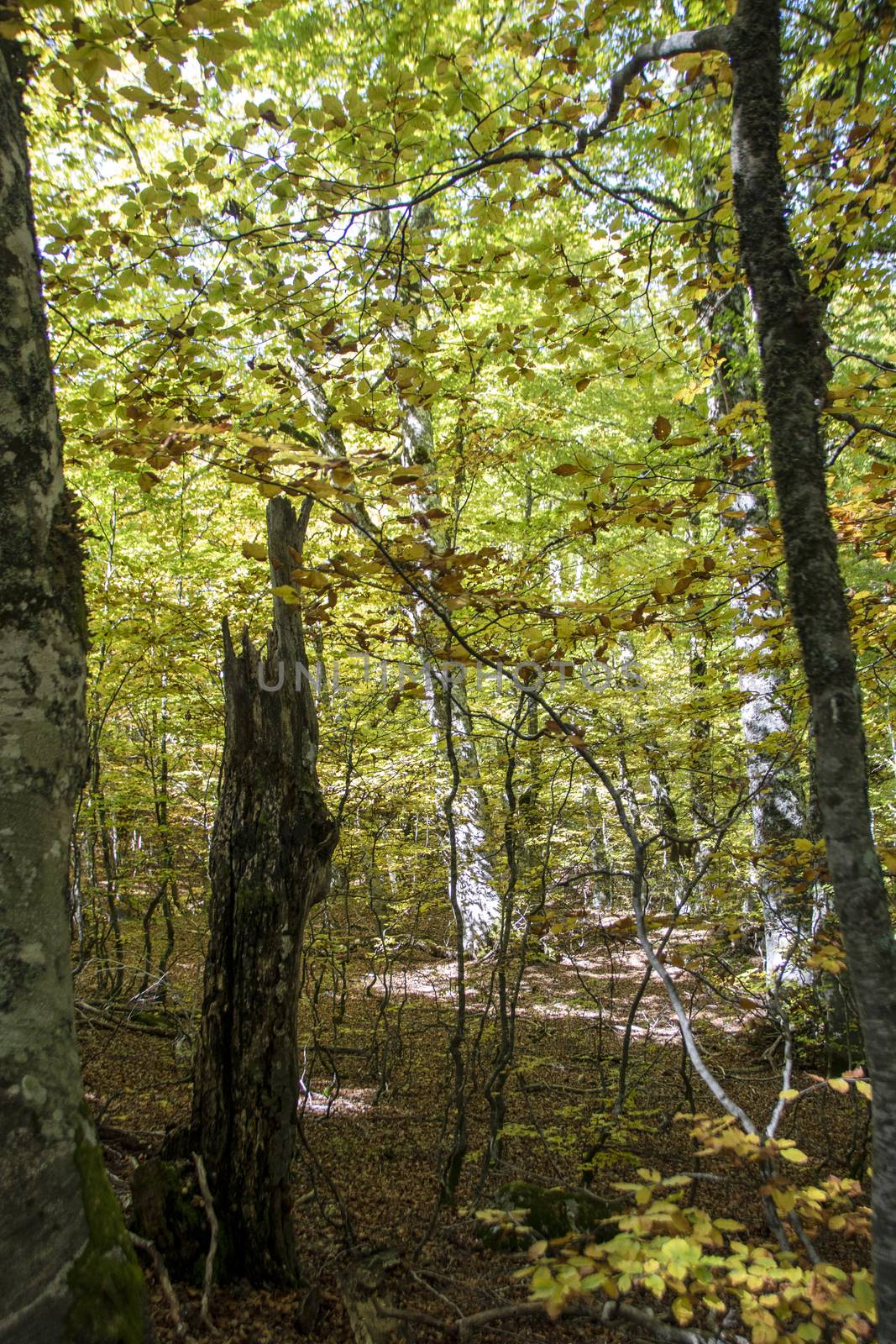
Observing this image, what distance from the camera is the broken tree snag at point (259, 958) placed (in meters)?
3.15

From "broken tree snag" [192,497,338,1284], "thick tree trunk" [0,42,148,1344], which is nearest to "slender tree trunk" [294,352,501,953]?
"broken tree snag" [192,497,338,1284]

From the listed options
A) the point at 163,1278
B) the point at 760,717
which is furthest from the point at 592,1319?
the point at 760,717

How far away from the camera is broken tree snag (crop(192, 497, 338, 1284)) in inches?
124

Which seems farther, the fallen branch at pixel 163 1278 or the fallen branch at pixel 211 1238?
the fallen branch at pixel 211 1238

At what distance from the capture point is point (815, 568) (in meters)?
1.81

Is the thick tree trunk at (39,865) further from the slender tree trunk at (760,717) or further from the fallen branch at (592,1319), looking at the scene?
the slender tree trunk at (760,717)

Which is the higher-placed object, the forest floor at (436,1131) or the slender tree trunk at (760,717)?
the slender tree trunk at (760,717)

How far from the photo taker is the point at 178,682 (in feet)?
23.1

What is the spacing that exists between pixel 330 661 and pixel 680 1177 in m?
7.56

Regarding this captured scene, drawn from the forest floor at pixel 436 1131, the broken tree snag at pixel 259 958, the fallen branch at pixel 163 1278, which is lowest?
the forest floor at pixel 436 1131

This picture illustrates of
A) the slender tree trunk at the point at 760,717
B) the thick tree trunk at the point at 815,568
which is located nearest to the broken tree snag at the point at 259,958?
the thick tree trunk at the point at 815,568

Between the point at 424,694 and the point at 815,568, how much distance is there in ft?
7.87

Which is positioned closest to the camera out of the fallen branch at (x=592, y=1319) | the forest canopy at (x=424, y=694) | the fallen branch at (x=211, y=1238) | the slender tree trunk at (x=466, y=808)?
the forest canopy at (x=424, y=694)

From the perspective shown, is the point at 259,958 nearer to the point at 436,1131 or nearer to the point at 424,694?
the point at 424,694
